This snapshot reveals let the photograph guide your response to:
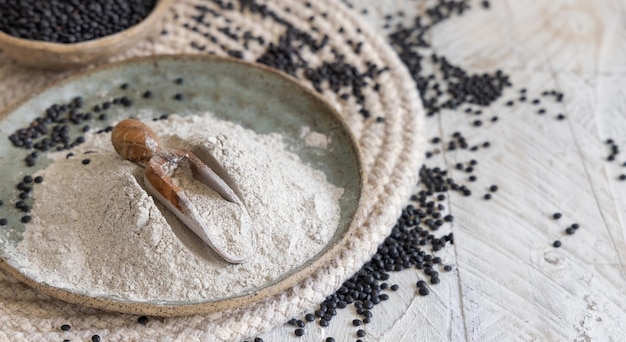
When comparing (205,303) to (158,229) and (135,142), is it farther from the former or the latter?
(135,142)

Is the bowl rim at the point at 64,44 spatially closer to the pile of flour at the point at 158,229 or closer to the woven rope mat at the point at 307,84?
the woven rope mat at the point at 307,84

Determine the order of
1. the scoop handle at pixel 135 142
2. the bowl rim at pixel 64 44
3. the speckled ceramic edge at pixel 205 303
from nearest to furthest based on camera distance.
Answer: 1. the speckled ceramic edge at pixel 205 303
2. the scoop handle at pixel 135 142
3. the bowl rim at pixel 64 44

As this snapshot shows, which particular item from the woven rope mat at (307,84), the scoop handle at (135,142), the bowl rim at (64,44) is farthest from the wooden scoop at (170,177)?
the bowl rim at (64,44)

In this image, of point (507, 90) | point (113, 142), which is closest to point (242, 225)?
point (113, 142)

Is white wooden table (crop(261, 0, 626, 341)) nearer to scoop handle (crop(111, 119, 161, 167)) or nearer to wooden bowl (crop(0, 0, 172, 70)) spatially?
scoop handle (crop(111, 119, 161, 167))

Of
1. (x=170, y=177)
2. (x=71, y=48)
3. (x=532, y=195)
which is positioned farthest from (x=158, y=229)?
(x=532, y=195)

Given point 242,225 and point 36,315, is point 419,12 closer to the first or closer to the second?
point 242,225

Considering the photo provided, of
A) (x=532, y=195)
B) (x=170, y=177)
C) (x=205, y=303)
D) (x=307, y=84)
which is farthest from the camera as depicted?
(x=307, y=84)

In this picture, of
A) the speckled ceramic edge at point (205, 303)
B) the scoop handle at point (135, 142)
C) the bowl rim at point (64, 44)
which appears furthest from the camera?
the bowl rim at point (64, 44)
